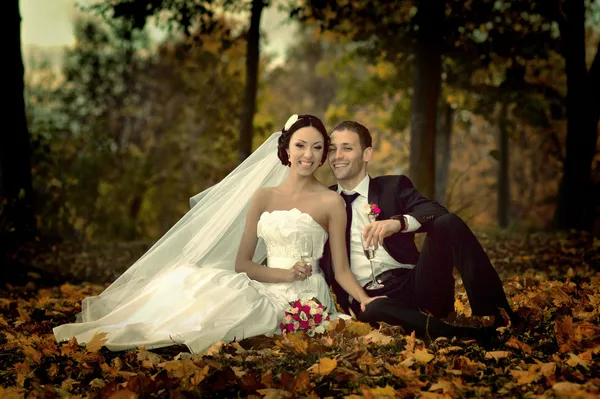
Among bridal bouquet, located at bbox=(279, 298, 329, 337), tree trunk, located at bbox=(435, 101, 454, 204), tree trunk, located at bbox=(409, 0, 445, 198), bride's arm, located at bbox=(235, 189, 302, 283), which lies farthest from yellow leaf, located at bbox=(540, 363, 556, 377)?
tree trunk, located at bbox=(435, 101, 454, 204)

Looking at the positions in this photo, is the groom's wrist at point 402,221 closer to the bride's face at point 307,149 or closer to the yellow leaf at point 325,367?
the bride's face at point 307,149

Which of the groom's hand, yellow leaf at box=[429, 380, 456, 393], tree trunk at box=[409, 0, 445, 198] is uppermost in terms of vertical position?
tree trunk at box=[409, 0, 445, 198]

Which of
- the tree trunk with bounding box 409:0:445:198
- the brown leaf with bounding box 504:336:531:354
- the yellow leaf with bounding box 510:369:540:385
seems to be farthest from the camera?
the tree trunk with bounding box 409:0:445:198

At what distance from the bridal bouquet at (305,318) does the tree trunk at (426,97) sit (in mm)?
6305

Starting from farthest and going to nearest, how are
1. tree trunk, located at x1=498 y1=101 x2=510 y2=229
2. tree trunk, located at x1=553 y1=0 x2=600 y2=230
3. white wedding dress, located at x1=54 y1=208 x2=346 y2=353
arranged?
tree trunk, located at x1=498 y1=101 x2=510 y2=229
tree trunk, located at x1=553 y1=0 x2=600 y2=230
white wedding dress, located at x1=54 y1=208 x2=346 y2=353

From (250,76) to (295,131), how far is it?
6.86 m

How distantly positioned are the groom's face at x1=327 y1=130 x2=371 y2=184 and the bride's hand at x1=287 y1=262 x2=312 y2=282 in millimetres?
730

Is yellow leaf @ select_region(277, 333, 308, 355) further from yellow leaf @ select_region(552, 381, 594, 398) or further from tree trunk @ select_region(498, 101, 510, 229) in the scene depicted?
tree trunk @ select_region(498, 101, 510, 229)

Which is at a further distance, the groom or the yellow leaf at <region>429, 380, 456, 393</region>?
the groom

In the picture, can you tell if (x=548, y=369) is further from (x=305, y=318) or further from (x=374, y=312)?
(x=305, y=318)

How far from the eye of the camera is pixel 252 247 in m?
→ 4.91

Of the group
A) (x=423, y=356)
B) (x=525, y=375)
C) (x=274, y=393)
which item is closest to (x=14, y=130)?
(x=274, y=393)

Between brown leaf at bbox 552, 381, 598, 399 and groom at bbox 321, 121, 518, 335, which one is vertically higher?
groom at bbox 321, 121, 518, 335

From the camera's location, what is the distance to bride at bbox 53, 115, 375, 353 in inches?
175
